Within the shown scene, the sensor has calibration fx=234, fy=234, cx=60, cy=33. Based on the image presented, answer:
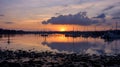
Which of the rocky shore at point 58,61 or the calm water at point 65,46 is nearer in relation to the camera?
the rocky shore at point 58,61

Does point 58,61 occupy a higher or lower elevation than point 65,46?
higher

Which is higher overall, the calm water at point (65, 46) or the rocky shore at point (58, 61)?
the rocky shore at point (58, 61)

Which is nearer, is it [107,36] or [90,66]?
[90,66]

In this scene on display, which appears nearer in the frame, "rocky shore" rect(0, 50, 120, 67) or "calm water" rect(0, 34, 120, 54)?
"rocky shore" rect(0, 50, 120, 67)

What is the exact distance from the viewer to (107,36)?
118 m

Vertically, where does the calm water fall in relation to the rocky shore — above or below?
below

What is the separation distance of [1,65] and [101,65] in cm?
869

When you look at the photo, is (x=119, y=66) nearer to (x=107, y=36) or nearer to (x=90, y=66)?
(x=90, y=66)

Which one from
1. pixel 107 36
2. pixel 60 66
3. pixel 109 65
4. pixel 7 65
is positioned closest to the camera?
pixel 7 65

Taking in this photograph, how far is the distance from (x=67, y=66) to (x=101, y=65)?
3.23m

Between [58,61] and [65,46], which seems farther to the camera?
[65,46]

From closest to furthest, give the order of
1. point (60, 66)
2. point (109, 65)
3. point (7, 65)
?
point (7, 65) → point (60, 66) → point (109, 65)

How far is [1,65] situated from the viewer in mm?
18750

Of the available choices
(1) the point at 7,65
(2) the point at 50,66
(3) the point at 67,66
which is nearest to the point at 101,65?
(3) the point at 67,66
